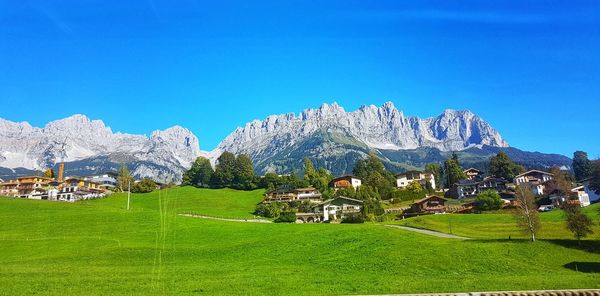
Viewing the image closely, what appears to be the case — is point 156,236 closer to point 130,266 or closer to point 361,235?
point 130,266

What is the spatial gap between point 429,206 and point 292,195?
48.5m

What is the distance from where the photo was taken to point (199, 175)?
19150 centimetres

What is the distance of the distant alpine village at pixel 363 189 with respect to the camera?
11444cm

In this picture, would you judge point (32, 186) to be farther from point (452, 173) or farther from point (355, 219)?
point (452, 173)

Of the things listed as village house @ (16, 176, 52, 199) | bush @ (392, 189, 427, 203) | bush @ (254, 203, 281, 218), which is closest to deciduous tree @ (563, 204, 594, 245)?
bush @ (254, 203, 281, 218)

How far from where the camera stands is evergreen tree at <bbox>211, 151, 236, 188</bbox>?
182 m

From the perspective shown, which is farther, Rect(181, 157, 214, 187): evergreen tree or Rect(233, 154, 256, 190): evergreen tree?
Rect(181, 157, 214, 187): evergreen tree

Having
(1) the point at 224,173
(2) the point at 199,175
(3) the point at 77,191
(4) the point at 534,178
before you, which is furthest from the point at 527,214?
(3) the point at 77,191

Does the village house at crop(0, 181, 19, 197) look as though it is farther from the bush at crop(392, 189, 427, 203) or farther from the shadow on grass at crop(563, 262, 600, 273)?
the shadow on grass at crop(563, 262, 600, 273)

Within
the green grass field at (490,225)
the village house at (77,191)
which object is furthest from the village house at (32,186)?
the green grass field at (490,225)

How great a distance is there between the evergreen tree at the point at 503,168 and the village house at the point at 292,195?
72927 millimetres

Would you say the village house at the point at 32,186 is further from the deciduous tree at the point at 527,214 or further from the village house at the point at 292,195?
the deciduous tree at the point at 527,214

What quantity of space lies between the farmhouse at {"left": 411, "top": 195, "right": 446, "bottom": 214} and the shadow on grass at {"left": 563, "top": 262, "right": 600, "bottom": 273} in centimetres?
7275

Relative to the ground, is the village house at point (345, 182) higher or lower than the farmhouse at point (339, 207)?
higher
